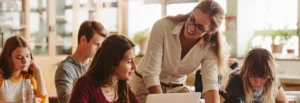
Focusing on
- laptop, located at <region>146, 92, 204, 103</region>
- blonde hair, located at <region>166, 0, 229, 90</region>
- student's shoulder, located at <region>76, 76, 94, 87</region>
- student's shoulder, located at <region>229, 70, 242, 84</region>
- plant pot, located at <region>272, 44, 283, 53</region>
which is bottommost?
plant pot, located at <region>272, 44, 283, 53</region>

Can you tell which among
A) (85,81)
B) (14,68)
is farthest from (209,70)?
(14,68)

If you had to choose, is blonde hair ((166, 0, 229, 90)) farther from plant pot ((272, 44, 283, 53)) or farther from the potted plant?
the potted plant

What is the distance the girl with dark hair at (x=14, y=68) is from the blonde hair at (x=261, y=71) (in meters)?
1.12

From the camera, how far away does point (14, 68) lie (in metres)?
2.66

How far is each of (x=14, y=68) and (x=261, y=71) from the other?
4.46ft

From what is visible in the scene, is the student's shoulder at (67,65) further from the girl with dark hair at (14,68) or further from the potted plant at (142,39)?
the potted plant at (142,39)

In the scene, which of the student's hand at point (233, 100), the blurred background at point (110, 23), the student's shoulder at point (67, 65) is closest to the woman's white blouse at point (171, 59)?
the student's hand at point (233, 100)

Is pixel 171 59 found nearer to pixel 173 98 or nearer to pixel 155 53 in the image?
pixel 155 53

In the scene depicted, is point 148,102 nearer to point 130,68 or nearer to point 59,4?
point 130,68

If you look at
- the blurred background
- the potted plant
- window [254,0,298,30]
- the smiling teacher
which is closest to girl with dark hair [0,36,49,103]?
the smiling teacher

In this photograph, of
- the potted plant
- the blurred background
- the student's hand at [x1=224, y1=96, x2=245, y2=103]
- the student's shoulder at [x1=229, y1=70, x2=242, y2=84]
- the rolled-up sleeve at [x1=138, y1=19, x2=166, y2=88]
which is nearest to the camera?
the rolled-up sleeve at [x1=138, y1=19, x2=166, y2=88]

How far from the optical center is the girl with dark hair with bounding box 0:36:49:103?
2615 mm

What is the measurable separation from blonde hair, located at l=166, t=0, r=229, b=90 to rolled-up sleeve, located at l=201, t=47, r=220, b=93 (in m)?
0.03

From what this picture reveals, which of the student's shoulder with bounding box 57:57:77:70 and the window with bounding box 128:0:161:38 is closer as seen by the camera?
the student's shoulder with bounding box 57:57:77:70
